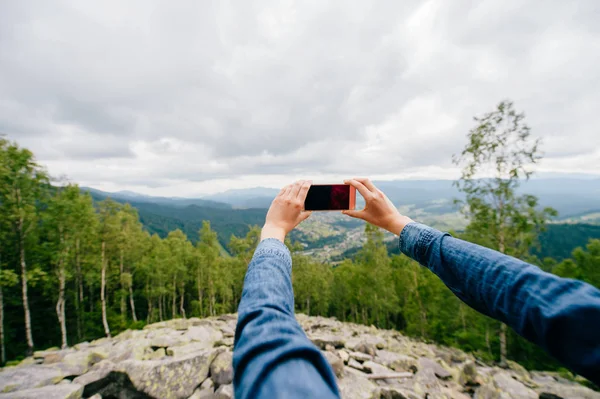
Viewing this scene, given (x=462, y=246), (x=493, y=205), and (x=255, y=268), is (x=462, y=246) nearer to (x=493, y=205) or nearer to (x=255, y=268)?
(x=255, y=268)

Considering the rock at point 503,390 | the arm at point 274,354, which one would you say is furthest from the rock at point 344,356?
the arm at point 274,354

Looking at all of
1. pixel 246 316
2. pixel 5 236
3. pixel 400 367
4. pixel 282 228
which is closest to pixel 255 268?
pixel 246 316

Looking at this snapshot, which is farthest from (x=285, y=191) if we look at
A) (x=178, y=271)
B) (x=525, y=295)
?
(x=178, y=271)

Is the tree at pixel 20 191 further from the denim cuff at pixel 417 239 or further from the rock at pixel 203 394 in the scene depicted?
the denim cuff at pixel 417 239

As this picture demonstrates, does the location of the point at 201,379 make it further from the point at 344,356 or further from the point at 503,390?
the point at 503,390

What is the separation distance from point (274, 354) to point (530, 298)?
1.50 meters

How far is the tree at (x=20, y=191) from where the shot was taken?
1320 centimetres

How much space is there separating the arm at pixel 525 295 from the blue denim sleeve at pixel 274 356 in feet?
4.00

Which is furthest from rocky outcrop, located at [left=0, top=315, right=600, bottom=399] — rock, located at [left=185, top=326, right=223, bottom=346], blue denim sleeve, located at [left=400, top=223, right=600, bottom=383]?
blue denim sleeve, located at [left=400, top=223, right=600, bottom=383]

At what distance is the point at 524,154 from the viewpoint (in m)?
12.0

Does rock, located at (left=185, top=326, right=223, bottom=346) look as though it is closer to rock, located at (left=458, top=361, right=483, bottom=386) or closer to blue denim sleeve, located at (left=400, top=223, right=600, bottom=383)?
rock, located at (left=458, top=361, right=483, bottom=386)

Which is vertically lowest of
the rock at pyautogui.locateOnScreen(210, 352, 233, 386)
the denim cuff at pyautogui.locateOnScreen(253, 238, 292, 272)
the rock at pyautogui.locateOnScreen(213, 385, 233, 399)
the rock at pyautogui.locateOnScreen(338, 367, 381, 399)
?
the rock at pyautogui.locateOnScreen(338, 367, 381, 399)

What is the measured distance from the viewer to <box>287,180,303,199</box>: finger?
2.86 metres

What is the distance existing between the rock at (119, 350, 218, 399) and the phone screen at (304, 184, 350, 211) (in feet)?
20.4
